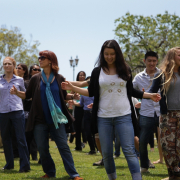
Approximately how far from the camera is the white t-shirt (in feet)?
15.9

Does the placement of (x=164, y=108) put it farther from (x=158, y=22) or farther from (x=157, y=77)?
(x=158, y=22)

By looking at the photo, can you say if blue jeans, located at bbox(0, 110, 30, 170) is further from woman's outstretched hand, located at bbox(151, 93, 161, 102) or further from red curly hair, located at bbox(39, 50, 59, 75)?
woman's outstretched hand, located at bbox(151, 93, 161, 102)

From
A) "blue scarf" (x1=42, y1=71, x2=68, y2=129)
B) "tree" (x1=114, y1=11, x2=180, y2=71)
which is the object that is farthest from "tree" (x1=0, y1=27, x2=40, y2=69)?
"blue scarf" (x1=42, y1=71, x2=68, y2=129)

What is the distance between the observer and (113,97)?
15.9 feet

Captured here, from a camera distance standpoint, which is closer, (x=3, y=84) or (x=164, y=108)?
(x=164, y=108)

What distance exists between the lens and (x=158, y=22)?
4359 cm

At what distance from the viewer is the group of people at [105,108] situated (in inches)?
193

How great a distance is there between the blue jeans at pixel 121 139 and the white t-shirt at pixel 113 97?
0.31 ft

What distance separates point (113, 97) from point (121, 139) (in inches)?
23.8

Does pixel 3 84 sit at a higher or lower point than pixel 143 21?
lower

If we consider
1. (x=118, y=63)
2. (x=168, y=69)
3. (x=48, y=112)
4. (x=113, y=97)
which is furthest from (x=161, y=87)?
(x=48, y=112)

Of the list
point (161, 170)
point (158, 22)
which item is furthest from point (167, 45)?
point (161, 170)

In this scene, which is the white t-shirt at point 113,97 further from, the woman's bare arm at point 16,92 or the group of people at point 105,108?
the woman's bare arm at point 16,92

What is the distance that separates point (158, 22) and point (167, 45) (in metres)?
3.60
